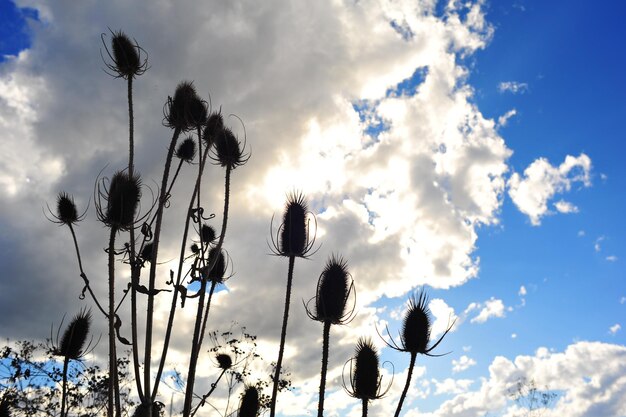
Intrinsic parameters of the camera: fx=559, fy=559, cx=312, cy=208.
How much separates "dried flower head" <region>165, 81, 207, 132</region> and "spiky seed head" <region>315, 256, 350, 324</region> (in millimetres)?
4071

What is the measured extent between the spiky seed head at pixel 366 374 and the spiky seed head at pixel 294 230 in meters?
2.36

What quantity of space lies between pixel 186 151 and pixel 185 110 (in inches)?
50.3

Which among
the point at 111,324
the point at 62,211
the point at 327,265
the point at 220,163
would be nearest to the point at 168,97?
the point at 220,163

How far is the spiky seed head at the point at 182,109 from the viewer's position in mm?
6812

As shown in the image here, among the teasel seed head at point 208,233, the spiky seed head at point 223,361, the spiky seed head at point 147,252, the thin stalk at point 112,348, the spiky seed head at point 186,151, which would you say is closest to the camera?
the thin stalk at point 112,348

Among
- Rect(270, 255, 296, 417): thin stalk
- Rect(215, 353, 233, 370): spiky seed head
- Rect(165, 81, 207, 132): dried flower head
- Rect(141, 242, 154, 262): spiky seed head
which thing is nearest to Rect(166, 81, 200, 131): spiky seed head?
Rect(165, 81, 207, 132): dried flower head

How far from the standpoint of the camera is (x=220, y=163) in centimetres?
793

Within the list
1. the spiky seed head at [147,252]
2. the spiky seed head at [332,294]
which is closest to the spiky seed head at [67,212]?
the spiky seed head at [147,252]

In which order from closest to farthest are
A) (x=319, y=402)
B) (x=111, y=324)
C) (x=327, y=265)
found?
1. (x=111, y=324)
2. (x=319, y=402)
3. (x=327, y=265)

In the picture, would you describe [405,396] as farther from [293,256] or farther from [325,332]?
[293,256]

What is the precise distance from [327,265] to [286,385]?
11.1 meters

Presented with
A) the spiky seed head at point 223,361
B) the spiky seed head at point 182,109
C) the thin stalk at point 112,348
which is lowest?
the thin stalk at point 112,348

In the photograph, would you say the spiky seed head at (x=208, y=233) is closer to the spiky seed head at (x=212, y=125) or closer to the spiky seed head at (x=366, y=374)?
the spiky seed head at (x=212, y=125)

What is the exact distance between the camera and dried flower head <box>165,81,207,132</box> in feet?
22.4
